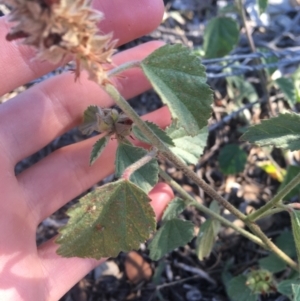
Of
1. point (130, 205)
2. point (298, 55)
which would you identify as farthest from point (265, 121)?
point (298, 55)

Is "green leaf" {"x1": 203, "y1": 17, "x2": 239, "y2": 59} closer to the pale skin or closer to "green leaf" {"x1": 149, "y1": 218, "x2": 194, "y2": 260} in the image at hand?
the pale skin

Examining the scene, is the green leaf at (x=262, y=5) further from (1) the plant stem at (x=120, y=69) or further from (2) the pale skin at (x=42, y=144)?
(1) the plant stem at (x=120, y=69)

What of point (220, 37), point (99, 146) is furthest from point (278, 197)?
point (220, 37)

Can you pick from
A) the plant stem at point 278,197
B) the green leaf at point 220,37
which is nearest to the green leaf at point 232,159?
the green leaf at point 220,37

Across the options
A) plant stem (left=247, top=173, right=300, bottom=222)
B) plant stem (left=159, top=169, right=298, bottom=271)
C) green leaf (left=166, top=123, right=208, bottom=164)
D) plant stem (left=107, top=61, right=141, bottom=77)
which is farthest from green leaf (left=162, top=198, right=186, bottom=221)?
plant stem (left=107, top=61, right=141, bottom=77)

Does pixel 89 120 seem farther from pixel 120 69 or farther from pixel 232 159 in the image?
pixel 232 159

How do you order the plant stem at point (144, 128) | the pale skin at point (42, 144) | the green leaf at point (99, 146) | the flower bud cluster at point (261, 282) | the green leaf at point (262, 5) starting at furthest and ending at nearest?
the green leaf at point (262, 5)
the flower bud cluster at point (261, 282)
the pale skin at point (42, 144)
the green leaf at point (99, 146)
the plant stem at point (144, 128)
